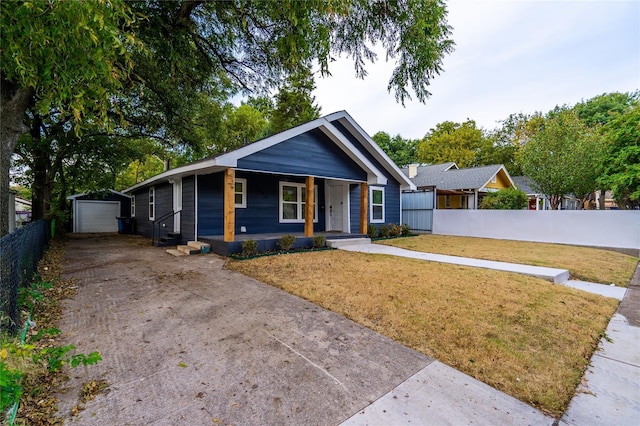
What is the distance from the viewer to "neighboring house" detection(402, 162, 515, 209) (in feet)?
62.9

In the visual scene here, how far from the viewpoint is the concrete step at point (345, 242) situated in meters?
10.4

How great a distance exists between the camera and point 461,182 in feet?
64.8

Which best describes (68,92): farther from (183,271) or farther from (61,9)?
(183,271)

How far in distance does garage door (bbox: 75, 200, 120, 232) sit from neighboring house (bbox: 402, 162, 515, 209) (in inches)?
818

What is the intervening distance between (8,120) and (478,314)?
6988mm

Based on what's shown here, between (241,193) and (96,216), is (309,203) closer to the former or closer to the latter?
(241,193)

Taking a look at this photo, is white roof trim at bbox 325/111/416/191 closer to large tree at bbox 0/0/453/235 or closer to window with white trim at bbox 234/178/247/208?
large tree at bbox 0/0/453/235

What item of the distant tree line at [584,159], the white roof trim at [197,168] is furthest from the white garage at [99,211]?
the distant tree line at [584,159]

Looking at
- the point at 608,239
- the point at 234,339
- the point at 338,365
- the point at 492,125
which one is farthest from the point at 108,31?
the point at 492,125

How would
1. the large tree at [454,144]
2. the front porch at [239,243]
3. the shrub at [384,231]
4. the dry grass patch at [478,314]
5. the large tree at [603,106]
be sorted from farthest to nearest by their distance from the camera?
1. the large tree at [454,144]
2. the large tree at [603,106]
3. the shrub at [384,231]
4. the front porch at [239,243]
5. the dry grass patch at [478,314]

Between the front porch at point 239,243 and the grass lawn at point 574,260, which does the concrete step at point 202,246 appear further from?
the grass lawn at point 574,260

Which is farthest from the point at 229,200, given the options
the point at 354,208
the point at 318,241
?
the point at 354,208

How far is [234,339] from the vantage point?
315 centimetres

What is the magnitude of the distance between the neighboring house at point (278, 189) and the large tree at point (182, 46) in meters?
2.18
